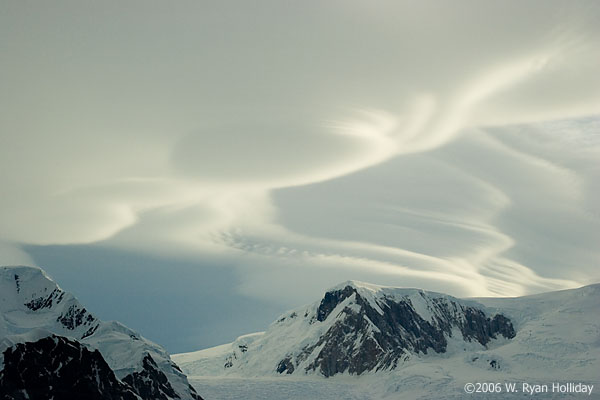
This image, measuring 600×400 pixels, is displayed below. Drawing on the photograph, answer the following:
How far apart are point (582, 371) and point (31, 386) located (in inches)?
5829

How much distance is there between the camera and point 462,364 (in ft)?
607

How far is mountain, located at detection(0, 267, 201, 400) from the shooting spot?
235 feet

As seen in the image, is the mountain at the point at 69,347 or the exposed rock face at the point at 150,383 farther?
the exposed rock face at the point at 150,383

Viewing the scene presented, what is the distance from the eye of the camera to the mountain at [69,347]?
235 feet

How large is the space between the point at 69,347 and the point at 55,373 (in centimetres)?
416

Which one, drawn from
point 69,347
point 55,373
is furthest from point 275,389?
point 55,373

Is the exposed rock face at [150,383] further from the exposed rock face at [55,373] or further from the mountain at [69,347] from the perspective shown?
the exposed rock face at [55,373]

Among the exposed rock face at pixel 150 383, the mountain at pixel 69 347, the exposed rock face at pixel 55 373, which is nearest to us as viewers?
the exposed rock face at pixel 55 373

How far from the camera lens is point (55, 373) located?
72500 mm

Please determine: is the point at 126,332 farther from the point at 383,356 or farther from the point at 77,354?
the point at 383,356

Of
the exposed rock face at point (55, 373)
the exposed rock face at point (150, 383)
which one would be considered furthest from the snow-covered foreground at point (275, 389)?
the exposed rock face at point (55, 373)

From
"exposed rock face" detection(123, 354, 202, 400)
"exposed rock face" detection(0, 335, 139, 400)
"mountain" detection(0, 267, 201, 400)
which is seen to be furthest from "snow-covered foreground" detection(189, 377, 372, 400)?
"exposed rock face" detection(0, 335, 139, 400)

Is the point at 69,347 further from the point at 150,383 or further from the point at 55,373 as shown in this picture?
the point at 150,383

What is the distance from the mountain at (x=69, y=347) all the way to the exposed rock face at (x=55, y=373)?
112mm
